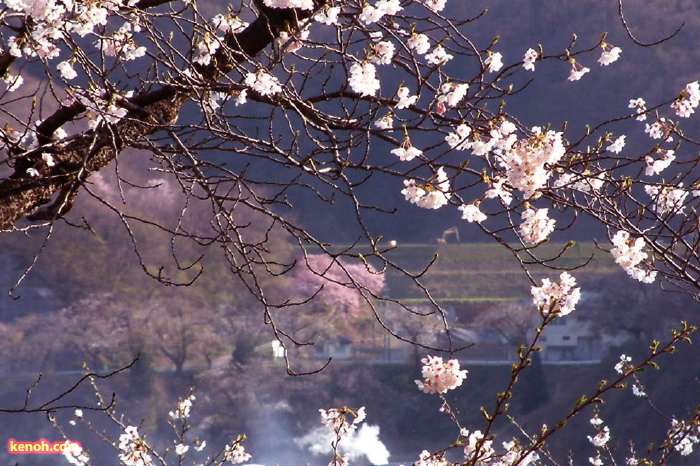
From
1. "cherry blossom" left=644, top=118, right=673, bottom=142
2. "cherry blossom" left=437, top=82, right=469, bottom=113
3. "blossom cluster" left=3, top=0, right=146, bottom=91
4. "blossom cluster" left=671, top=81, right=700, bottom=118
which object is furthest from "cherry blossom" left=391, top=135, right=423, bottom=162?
"cherry blossom" left=644, top=118, right=673, bottom=142

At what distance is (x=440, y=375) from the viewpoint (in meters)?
2.08

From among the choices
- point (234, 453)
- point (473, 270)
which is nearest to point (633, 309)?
point (473, 270)

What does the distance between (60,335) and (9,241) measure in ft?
7.39

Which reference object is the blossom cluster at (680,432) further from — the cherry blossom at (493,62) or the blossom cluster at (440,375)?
the cherry blossom at (493,62)

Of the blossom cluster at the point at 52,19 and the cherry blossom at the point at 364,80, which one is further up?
the blossom cluster at the point at 52,19

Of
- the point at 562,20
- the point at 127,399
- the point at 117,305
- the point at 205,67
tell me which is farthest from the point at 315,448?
the point at 562,20

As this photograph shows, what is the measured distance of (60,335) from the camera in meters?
16.3

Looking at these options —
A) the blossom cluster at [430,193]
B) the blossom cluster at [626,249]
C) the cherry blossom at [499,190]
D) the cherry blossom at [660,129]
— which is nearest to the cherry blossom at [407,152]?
the blossom cluster at [430,193]

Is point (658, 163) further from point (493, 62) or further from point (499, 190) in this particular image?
point (499, 190)

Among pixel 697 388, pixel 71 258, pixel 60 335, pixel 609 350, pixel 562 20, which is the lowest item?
pixel 697 388

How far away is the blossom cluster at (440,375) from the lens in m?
2.06

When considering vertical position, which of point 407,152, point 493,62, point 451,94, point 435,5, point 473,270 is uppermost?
point 473,270

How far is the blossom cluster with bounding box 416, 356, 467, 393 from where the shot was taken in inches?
81.3

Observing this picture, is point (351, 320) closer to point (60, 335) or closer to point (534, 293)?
point (60, 335)
